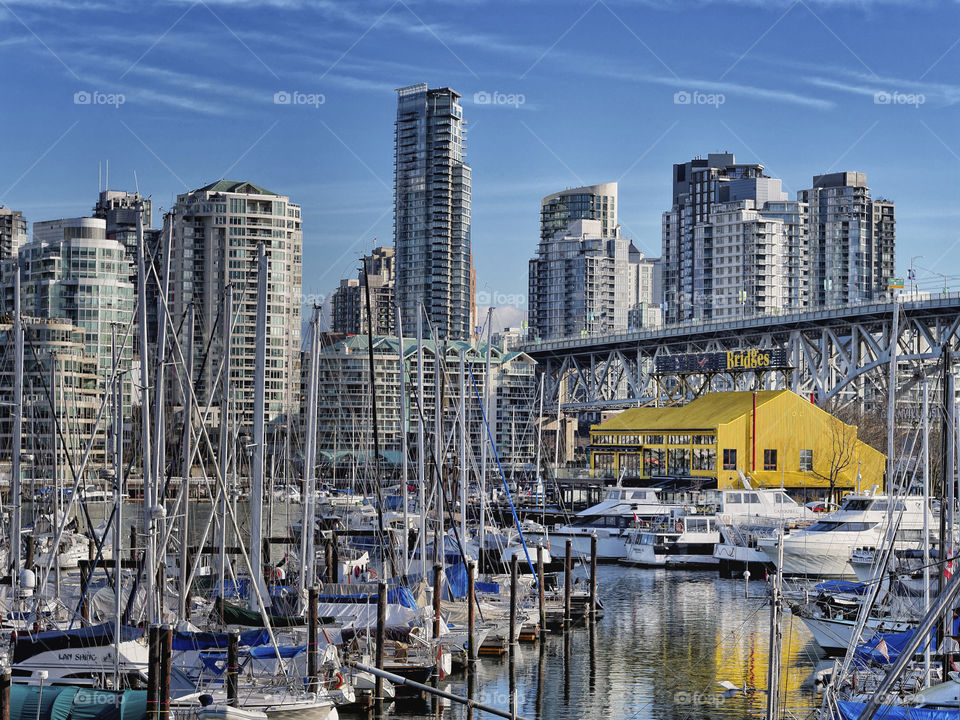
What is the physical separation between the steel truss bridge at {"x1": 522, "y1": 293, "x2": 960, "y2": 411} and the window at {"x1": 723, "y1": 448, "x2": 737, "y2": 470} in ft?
28.2

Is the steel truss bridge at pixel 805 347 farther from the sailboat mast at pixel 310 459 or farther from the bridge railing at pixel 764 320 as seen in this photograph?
the sailboat mast at pixel 310 459

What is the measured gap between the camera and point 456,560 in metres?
52.1

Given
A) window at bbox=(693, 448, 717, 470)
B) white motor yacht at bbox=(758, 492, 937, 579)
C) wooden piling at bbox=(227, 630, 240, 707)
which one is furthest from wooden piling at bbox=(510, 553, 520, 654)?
window at bbox=(693, 448, 717, 470)

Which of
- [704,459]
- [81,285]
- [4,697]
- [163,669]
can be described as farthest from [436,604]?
[81,285]

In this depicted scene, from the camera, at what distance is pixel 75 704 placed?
25016 millimetres

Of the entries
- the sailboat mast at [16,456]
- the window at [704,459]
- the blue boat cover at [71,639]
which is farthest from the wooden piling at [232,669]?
the window at [704,459]

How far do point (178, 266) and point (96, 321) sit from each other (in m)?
12.2

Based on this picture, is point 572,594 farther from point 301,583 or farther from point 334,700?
point 334,700

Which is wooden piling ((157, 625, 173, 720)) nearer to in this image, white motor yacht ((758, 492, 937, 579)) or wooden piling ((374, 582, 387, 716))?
wooden piling ((374, 582, 387, 716))

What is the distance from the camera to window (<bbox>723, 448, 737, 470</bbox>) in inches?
3514

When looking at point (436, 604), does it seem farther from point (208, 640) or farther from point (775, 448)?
point (775, 448)

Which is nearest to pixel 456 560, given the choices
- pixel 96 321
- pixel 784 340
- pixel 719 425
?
pixel 719 425

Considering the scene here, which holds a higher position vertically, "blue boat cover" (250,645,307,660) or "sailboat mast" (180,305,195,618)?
"sailboat mast" (180,305,195,618)

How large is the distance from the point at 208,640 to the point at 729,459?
6329cm
